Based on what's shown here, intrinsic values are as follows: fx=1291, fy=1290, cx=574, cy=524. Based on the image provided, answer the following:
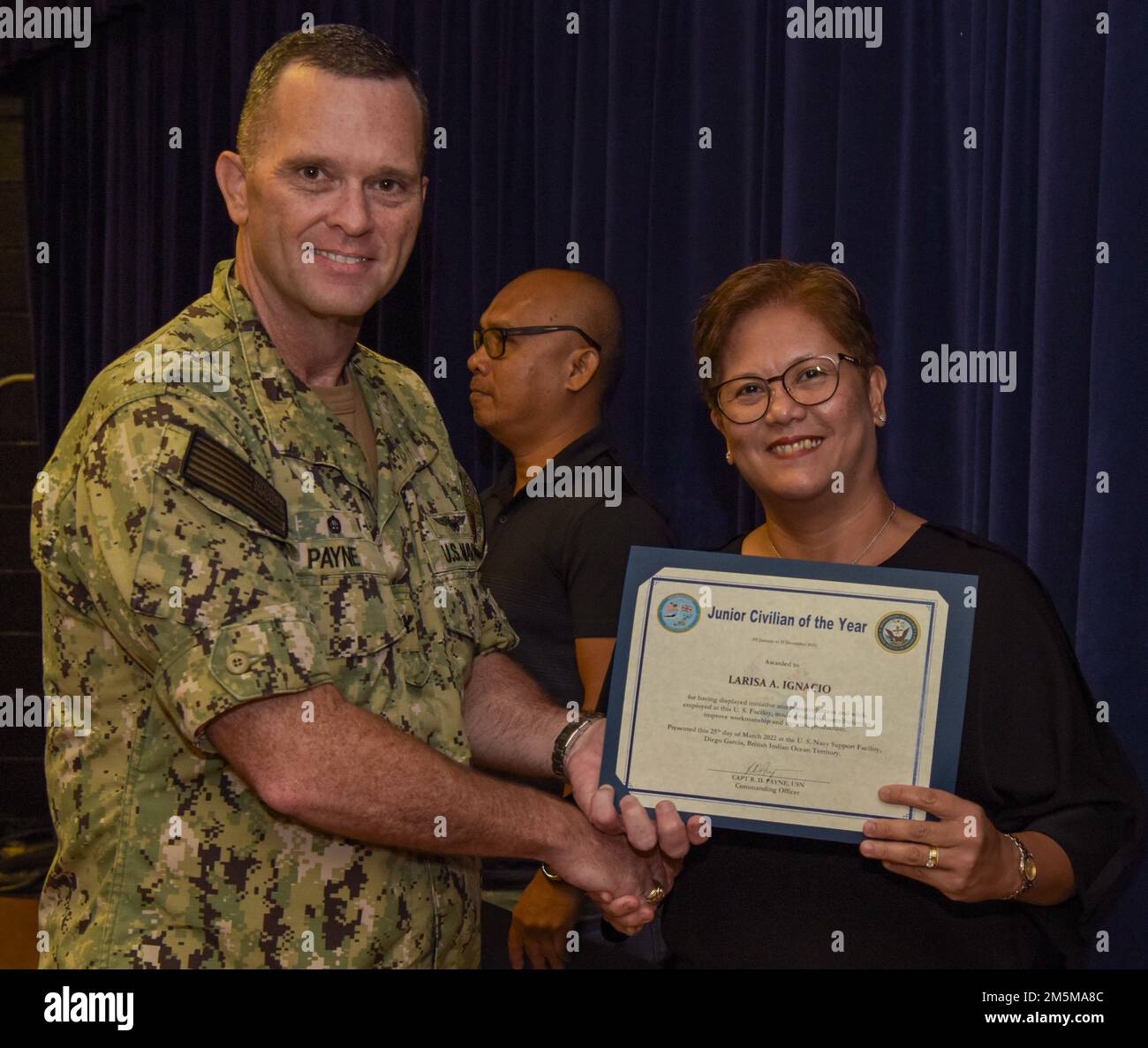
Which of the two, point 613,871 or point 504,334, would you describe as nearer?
point 613,871

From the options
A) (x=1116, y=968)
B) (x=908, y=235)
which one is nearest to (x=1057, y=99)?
(x=908, y=235)

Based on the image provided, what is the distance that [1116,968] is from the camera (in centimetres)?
227

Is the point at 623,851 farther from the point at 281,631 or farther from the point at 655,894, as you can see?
the point at 281,631

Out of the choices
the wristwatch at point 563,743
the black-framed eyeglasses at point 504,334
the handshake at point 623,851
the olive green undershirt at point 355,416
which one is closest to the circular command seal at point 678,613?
the handshake at point 623,851

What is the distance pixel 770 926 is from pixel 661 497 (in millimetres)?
1692

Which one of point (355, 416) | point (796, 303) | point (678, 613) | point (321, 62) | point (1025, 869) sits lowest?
point (1025, 869)

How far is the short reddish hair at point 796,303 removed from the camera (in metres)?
2.09

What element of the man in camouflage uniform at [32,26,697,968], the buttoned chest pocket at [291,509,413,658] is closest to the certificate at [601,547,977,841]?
the man in camouflage uniform at [32,26,697,968]

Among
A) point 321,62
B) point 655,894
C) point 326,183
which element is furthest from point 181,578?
point 655,894

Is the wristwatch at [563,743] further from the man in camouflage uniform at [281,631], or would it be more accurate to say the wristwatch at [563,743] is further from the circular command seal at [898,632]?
the circular command seal at [898,632]

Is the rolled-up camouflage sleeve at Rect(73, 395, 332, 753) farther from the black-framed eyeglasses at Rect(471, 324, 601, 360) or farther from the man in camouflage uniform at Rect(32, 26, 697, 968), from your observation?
the black-framed eyeglasses at Rect(471, 324, 601, 360)

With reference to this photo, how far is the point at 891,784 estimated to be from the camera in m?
1.82

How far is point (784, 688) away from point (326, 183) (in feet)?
3.26

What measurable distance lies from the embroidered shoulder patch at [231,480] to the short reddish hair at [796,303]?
0.79m
